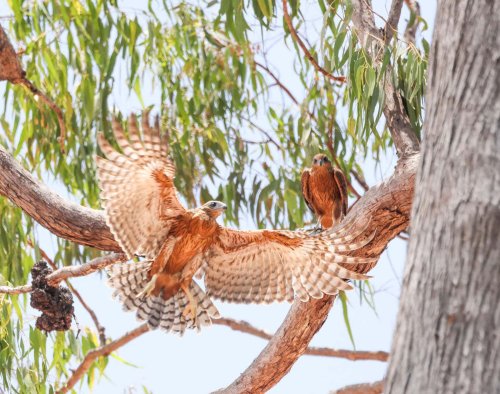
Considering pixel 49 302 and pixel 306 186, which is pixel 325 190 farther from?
pixel 49 302

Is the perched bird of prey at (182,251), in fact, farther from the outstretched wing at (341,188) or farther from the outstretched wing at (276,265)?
the outstretched wing at (341,188)

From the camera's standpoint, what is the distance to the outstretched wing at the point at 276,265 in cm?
461

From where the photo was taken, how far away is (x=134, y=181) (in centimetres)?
480

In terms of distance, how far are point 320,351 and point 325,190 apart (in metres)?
1.43

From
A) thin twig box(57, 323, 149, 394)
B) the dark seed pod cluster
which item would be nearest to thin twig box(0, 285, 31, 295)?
the dark seed pod cluster

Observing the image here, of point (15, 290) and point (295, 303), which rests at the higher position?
point (15, 290)

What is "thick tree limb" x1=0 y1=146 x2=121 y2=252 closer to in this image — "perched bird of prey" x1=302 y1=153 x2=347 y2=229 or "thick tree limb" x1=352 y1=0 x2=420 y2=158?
"thick tree limb" x1=352 y1=0 x2=420 y2=158

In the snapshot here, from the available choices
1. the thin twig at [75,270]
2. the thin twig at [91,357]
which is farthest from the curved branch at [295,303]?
the thin twig at [91,357]

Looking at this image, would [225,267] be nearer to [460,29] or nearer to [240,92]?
[240,92]

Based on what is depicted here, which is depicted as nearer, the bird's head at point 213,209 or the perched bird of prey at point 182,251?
the perched bird of prey at point 182,251

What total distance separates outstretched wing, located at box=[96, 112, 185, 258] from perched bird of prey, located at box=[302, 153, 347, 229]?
128cm

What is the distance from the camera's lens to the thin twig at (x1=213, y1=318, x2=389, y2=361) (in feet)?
22.2

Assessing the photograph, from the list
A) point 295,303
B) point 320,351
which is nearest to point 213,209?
point 295,303

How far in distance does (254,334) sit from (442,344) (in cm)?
534
